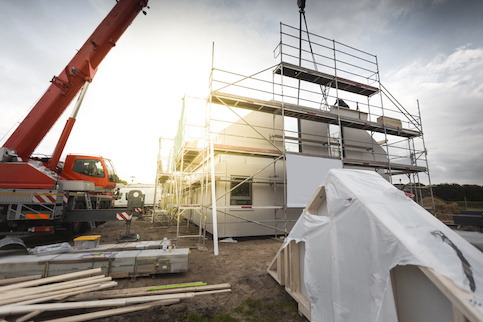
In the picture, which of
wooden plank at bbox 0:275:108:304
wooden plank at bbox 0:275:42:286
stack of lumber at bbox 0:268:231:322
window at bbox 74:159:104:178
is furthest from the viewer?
window at bbox 74:159:104:178

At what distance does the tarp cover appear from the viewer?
172cm

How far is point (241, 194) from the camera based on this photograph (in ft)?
29.7

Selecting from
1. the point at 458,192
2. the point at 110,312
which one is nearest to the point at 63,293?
the point at 110,312

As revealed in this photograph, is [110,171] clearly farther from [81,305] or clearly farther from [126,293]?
[81,305]

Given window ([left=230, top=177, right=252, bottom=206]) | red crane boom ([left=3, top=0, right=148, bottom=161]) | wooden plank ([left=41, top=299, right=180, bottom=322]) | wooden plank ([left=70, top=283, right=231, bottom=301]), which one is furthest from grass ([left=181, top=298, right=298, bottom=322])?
red crane boom ([left=3, top=0, right=148, bottom=161])

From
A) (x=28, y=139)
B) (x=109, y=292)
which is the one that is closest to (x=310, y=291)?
(x=109, y=292)

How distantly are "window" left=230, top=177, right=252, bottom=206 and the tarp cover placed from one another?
588 cm

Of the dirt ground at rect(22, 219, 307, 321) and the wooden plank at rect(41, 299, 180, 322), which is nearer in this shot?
the wooden plank at rect(41, 299, 180, 322)

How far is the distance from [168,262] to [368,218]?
4011mm

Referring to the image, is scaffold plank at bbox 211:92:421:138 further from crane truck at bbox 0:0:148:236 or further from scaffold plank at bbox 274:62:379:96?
crane truck at bbox 0:0:148:236

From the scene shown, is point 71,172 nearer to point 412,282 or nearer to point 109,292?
point 109,292

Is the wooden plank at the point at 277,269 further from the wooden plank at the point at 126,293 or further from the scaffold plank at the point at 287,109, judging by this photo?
the scaffold plank at the point at 287,109

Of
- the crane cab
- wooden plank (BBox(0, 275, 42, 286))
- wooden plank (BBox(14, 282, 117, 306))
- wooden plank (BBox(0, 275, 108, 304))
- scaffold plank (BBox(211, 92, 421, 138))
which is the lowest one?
wooden plank (BBox(0, 275, 42, 286))

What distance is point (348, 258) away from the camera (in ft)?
7.60
